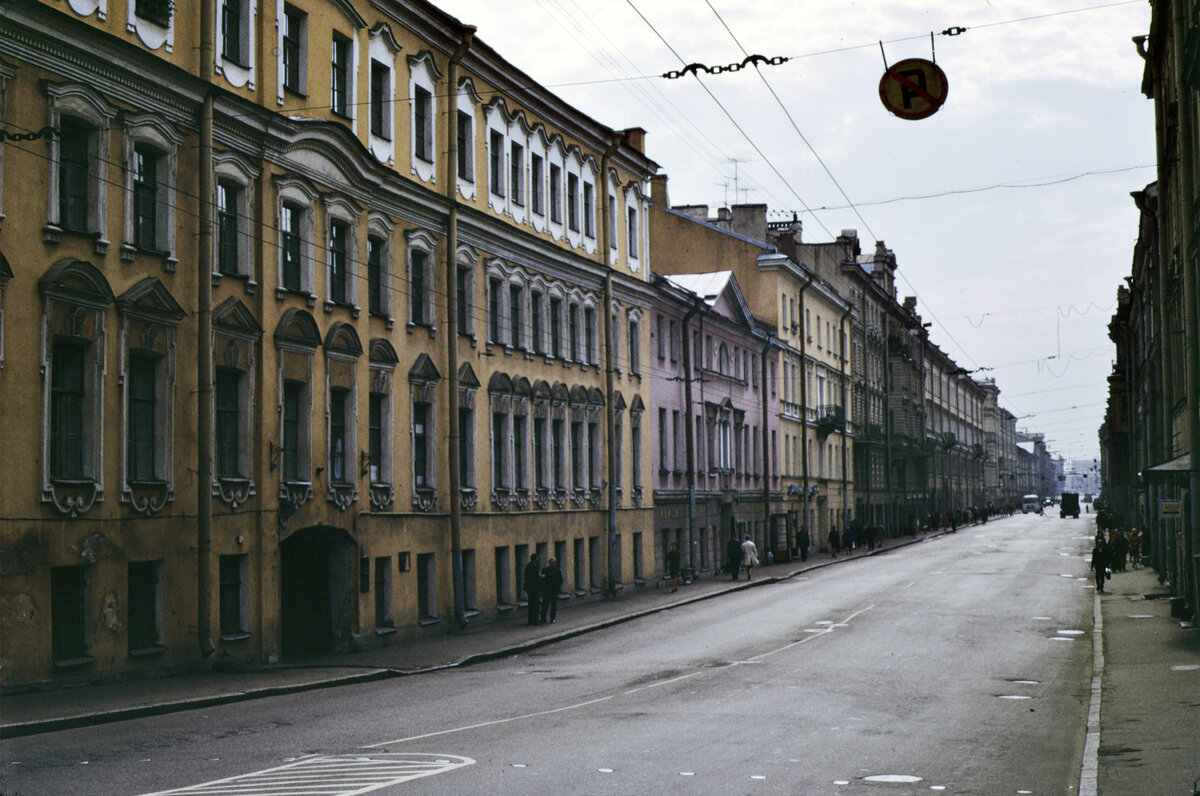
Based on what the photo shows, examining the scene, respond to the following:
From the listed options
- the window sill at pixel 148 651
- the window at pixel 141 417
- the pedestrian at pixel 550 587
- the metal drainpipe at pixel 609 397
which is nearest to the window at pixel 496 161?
the metal drainpipe at pixel 609 397

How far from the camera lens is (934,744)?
46.6ft

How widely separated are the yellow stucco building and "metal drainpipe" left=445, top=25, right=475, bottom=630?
0.07 m

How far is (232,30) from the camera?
919 inches

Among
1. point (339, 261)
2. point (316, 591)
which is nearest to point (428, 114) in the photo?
point (339, 261)

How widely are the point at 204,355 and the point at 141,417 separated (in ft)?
4.84

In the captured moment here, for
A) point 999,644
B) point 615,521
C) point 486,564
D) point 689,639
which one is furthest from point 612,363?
point 999,644

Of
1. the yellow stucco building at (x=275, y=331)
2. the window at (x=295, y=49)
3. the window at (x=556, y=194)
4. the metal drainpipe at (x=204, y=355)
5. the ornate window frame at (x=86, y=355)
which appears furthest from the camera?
the window at (x=556, y=194)

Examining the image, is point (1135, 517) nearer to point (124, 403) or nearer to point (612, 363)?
point (612, 363)

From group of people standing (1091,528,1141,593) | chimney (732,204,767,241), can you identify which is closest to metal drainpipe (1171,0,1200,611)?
group of people standing (1091,528,1141,593)

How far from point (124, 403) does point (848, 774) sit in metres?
12.8

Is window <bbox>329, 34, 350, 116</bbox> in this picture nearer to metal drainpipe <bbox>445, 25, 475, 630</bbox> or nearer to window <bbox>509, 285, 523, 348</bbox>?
metal drainpipe <bbox>445, 25, 475, 630</bbox>

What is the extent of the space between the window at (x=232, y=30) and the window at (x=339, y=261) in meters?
4.17

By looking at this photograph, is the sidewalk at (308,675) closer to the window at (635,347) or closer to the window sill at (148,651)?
the window sill at (148,651)

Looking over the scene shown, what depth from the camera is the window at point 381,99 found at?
28.1m
